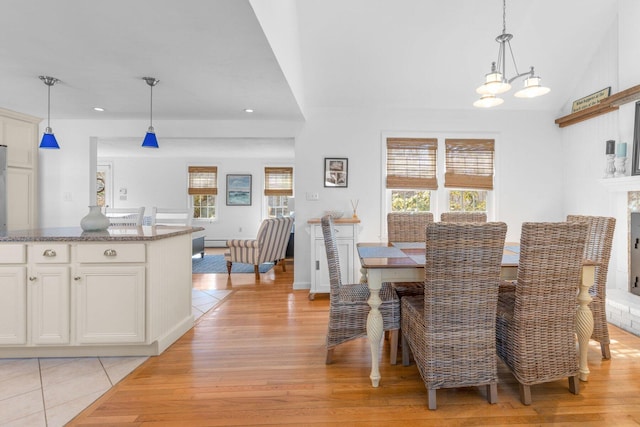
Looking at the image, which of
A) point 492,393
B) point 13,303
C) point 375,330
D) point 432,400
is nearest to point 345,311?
point 375,330

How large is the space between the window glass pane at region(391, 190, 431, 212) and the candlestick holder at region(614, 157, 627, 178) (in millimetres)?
1920

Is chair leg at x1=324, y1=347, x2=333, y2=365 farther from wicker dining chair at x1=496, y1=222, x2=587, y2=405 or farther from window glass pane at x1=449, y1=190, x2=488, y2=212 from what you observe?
window glass pane at x1=449, y1=190, x2=488, y2=212

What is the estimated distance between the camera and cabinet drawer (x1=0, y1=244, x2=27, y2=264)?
229cm

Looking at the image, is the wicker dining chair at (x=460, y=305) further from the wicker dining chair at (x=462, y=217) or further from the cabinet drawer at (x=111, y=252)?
the cabinet drawer at (x=111, y=252)

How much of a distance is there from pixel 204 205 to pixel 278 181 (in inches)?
80.6

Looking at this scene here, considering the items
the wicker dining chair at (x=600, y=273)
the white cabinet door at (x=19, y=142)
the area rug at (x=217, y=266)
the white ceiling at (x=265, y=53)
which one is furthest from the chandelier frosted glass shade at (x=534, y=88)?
the white cabinet door at (x=19, y=142)

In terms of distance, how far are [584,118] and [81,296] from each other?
535 centimetres

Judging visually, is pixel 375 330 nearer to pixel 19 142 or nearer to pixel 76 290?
pixel 76 290

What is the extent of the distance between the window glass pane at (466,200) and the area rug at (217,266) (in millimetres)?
3130

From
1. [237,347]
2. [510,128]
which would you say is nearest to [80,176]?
[237,347]

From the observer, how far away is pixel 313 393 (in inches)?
75.8

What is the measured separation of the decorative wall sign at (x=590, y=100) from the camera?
11.8ft

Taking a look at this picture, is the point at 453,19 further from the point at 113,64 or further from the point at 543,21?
the point at 113,64

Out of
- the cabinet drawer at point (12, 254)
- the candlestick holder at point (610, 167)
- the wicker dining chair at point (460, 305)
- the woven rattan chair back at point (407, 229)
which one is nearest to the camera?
the wicker dining chair at point (460, 305)
